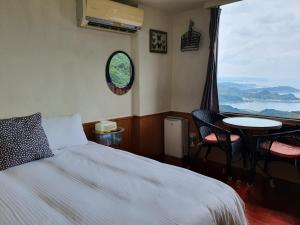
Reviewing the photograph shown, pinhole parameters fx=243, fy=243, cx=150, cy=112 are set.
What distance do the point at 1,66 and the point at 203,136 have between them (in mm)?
2341

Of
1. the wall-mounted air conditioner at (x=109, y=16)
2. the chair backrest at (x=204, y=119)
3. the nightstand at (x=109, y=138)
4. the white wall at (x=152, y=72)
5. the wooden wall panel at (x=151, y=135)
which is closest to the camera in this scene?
the wall-mounted air conditioner at (x=109, y=16)

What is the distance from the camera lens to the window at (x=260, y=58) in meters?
2.77

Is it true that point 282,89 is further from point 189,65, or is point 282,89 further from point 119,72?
point 119,72

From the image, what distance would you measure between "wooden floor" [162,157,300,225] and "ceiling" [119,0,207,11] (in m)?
2.29

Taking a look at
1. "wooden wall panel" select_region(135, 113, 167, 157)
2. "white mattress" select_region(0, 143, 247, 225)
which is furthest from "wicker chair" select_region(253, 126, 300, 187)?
"wooden wall panel" select_region(135, 113, 167, 157)

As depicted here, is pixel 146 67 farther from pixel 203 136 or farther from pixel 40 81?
pixel 40 81

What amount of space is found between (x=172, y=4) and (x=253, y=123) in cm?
189

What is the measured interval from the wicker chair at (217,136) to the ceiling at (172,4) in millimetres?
1459

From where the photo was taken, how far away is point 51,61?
2607 mm

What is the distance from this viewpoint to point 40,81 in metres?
2.55

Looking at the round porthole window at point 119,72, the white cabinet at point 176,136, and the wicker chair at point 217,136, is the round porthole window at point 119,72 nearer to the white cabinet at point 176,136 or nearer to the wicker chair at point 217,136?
the white cabinet at point 176,136

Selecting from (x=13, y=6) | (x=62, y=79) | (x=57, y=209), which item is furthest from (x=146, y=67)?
(x=57, y=209)

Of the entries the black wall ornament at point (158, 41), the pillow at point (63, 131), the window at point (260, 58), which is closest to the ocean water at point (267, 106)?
the window at point (260, 58)

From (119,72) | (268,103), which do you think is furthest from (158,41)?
(268,103)
